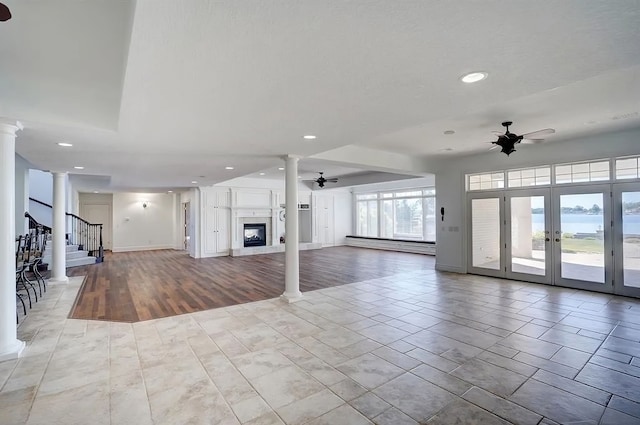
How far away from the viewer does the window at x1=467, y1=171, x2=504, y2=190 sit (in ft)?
22.7

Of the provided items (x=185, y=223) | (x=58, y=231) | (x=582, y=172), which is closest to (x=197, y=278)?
(x=58, y=231)

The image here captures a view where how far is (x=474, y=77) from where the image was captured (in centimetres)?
221

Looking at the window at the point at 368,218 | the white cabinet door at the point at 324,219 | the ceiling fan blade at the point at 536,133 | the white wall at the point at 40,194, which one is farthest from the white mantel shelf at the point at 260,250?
the ceiling fan blade at the point at 536,133

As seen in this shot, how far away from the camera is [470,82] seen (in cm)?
229

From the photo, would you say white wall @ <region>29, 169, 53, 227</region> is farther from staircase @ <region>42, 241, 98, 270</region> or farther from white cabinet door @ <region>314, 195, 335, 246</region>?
white cabinet door @ <region>314, 195, 335, 246</region>

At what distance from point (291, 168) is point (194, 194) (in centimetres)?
688

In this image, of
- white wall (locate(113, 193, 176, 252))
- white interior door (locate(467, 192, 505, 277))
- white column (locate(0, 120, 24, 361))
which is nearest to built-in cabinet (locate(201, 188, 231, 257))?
white wall (locate(113, 193, 176, 252))

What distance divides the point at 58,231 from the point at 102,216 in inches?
301

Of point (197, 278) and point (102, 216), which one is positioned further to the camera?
point (102, 216)

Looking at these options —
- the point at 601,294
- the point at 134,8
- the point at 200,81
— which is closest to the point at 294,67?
the point at 200,81

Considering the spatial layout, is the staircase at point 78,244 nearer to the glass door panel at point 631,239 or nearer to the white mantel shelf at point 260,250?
the white mantel shelf at point 260,250

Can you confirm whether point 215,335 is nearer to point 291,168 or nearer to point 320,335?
point 320,335

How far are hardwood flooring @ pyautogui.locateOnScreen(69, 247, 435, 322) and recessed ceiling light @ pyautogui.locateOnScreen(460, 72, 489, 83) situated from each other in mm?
4488

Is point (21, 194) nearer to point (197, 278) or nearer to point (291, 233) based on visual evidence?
point (197, 278)
